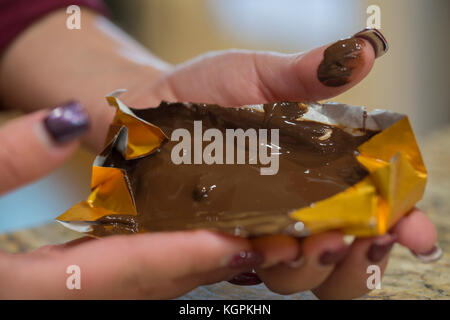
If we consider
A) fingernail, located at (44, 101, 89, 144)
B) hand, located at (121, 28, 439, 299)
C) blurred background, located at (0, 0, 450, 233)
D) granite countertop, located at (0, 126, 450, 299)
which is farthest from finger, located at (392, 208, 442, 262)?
blurred background, located at (0, 0, 450, 233)

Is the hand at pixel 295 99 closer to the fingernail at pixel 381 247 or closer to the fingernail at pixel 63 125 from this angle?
the fingernail at pixel 381 247

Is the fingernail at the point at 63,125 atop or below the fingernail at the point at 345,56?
Result: below

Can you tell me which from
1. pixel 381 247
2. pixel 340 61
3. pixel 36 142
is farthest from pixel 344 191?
pixel 36 142

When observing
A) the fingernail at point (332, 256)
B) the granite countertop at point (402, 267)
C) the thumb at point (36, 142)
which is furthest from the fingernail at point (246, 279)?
the thumb at point (36, 142)

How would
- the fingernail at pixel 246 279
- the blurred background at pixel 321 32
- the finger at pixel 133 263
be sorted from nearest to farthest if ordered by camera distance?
the finger at pixel 133 263 < the fingernail at pixel 246 279 < the blurred background at pixel 321 32

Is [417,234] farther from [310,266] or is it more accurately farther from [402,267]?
[402,267]

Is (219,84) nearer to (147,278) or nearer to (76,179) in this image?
(147,278)
